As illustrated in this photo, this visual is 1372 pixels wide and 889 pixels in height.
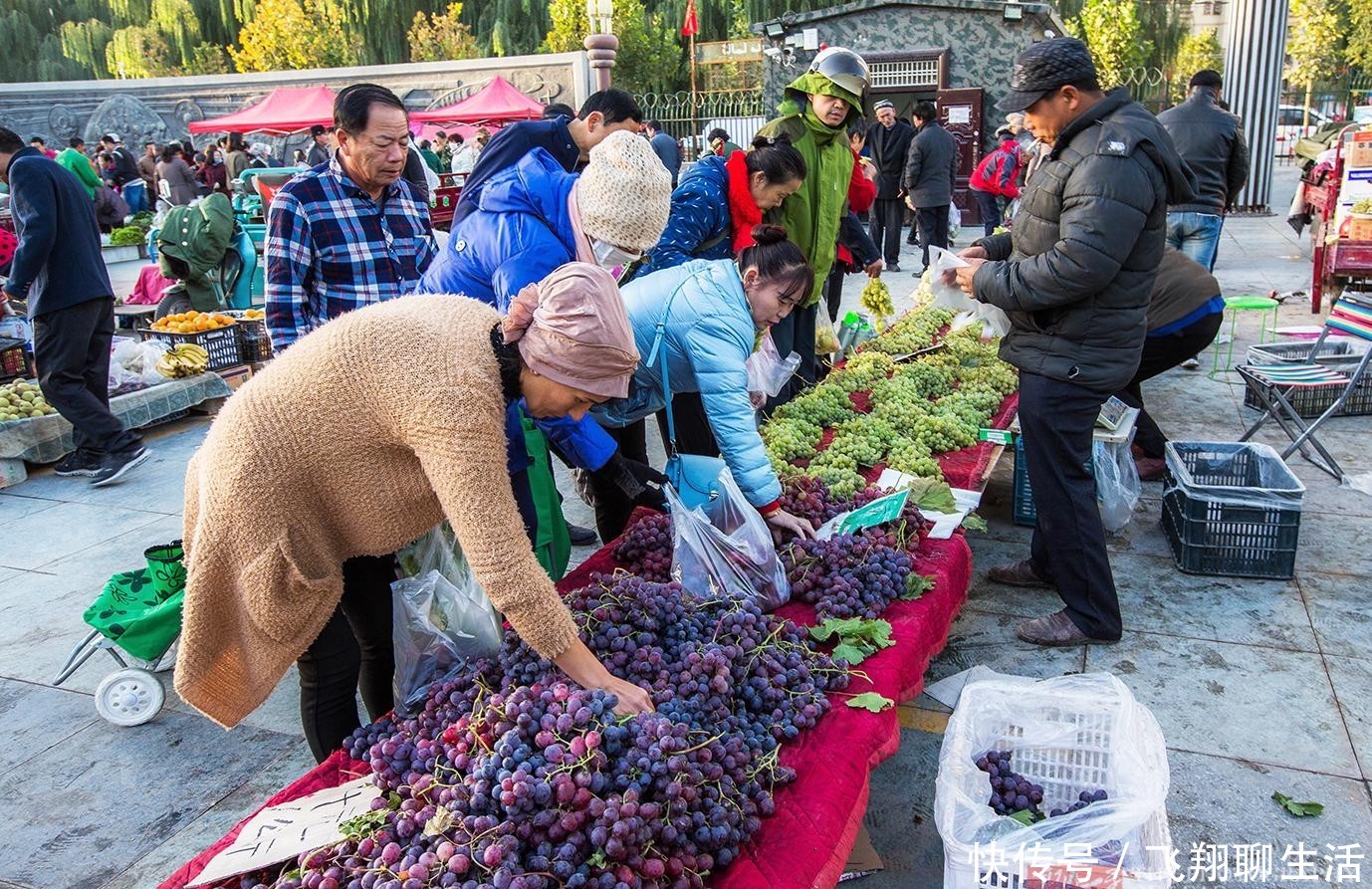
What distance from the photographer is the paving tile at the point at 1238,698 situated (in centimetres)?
293

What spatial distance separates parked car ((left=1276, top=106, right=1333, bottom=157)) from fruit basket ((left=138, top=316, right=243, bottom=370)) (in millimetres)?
26114

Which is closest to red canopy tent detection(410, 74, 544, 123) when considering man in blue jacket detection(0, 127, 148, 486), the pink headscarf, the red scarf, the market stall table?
the market stall table

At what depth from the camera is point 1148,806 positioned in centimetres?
191

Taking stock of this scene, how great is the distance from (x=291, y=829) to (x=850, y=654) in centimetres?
129

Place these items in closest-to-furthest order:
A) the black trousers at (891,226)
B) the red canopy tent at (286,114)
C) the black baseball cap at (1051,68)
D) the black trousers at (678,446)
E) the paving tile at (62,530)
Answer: the black baseball cap at (1051,68) → the black trousers at (678,446) → the paving tile at (62,530) → the black trousers at (891,226) → the red canopy tent at (286,114)

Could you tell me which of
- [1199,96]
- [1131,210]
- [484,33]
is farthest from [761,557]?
[484,33]

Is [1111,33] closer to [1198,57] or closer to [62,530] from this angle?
[1198,57]

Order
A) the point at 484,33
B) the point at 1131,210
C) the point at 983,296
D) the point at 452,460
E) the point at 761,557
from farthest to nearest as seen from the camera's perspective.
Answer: the point at 484,33
the point at 983,296
the point at 1131,210
the point at 761,557
the point at 452,460

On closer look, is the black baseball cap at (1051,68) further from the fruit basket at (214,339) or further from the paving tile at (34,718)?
the fruit basket at (214,339)

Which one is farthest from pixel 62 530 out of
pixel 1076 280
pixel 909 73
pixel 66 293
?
pixel 909 73

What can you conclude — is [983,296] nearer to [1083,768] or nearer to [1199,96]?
[1083,768]

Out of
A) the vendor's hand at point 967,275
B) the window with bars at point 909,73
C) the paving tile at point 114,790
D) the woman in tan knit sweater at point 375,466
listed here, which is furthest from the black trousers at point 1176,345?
the window with bars at point 909,73

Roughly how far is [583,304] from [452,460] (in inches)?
14.8

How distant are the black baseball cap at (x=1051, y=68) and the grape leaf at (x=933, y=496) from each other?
50.0 inches
